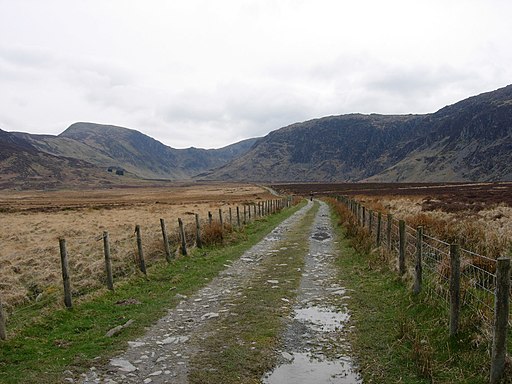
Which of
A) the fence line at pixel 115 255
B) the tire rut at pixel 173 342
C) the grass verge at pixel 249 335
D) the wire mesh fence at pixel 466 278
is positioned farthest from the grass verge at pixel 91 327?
the wire mesh fence at pixel 466 278

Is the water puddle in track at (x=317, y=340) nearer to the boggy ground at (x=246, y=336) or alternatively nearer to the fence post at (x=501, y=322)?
the boggy ground at (x=246, y=336)

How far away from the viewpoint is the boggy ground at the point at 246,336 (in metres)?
6.31

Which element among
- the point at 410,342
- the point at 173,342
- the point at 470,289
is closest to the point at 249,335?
the point at 173,342

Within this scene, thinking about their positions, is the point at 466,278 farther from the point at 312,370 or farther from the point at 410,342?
the point at 312,370

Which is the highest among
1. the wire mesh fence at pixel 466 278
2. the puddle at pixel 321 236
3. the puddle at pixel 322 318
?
the wire mesh fence at pixel 466 278

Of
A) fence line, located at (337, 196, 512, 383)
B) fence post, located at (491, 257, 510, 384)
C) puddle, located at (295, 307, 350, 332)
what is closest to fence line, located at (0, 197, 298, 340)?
puddle, located at (295, 307, 350, 332)

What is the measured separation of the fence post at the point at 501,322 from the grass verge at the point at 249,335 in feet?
10.0

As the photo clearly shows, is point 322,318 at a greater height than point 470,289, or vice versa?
point 470,289

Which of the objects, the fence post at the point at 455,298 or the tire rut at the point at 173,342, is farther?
the fence post at the point at 455,298

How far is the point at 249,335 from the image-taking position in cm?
780

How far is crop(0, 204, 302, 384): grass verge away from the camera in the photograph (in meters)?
6.67

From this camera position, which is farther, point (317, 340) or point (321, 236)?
point (321, 236)

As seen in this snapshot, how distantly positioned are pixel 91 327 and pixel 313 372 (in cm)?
471

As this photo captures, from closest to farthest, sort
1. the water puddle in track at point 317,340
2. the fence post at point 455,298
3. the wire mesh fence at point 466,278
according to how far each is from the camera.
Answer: the water puddle in track at point 317,340 < the fence post at point 455,298 < the wire mesh fence at point 466,278
